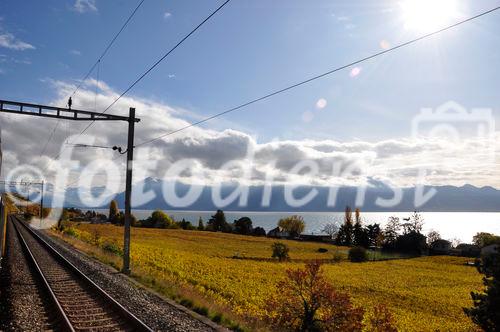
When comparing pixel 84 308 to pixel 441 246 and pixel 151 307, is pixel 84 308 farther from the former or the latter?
pixel 441 246

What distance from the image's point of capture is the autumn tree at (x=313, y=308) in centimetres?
1750

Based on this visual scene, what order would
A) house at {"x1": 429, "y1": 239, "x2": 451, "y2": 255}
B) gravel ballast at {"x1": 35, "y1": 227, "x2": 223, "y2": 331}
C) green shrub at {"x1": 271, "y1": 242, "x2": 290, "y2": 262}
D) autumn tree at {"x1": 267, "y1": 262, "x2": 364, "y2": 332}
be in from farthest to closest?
house at {"x1": 429, "y1": 239, "x2": 451, "y2": 255} → green shrub at {"x1": 271, "y1": 242, "x2": 290, "y2": 262} → autumn tree at {"x1": 267, "y1": 262, "x2": 364, "y2": 332} → gravel ballast at {"x1": 35, "y1": 227, "x2": 223, "y2": 331}

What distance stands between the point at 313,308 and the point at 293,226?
471 feet

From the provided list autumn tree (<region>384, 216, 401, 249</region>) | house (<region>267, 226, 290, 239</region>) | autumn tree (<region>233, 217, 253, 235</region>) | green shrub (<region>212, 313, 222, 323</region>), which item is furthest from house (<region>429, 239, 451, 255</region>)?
green shrub (<region>212, 313, 222, 323</region>)

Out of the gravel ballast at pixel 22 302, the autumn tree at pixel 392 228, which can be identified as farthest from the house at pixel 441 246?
the gravel ballast at pixel 22 302

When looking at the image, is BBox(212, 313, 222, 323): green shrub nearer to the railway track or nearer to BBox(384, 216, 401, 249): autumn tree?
the railway track

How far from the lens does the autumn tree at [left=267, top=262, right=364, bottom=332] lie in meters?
17.5

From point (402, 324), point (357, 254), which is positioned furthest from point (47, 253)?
point (357, 254)

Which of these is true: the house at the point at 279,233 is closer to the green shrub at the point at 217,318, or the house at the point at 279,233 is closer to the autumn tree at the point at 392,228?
the autumn tree at the point at 392,228

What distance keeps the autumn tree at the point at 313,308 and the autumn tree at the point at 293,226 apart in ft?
460

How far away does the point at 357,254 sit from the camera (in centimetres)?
8506

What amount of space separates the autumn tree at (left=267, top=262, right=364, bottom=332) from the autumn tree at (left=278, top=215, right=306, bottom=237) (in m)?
140

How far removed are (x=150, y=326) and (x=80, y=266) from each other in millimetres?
14632

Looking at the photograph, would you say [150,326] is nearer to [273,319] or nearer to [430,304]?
[273,319]
